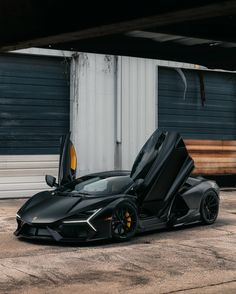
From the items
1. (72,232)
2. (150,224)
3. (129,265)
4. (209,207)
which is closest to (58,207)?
(72,232)

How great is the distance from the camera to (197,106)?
1936 cm

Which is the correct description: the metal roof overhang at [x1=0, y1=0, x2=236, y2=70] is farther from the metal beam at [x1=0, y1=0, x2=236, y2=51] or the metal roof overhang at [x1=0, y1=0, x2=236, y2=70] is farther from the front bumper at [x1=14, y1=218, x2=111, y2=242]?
the front bumper at [x1=14, y1=218, x2=111, y2=242]

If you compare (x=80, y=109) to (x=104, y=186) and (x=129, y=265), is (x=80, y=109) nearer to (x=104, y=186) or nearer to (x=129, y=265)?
(x=104, y=186)

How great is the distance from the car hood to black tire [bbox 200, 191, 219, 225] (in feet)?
7.41

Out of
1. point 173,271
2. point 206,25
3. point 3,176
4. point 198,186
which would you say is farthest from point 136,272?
point 3,176

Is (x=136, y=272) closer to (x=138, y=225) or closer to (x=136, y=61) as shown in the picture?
(x=138, y=225)

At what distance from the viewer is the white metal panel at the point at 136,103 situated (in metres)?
17.2

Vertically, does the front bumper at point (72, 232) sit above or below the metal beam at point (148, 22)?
below

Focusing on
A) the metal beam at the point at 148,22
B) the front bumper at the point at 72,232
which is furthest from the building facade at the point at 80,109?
the metal beam at the point at 148,22

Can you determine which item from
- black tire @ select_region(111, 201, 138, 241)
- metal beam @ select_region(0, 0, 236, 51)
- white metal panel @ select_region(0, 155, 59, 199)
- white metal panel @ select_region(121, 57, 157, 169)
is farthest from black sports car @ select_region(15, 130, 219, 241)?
white metal panel @ select_region(121, 57, 157, 169)

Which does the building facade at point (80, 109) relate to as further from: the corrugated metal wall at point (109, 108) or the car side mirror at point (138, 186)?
the car side mirror at point (138, 186)

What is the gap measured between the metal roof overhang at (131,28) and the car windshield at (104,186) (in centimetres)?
309

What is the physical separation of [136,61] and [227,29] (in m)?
11.4

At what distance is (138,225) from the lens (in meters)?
9.48
